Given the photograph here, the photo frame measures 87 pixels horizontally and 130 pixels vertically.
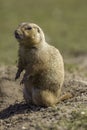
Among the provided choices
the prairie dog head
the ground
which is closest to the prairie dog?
the prairie dog head

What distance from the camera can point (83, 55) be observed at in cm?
1595

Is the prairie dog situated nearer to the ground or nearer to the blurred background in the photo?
the ground

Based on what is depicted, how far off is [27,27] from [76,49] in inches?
365

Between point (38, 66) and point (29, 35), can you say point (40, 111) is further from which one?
point (29, 35)

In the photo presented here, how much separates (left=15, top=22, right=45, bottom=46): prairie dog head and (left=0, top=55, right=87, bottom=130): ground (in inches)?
38.7

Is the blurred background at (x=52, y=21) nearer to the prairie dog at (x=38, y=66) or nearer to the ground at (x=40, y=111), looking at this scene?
the ground at (x=40, y=111)

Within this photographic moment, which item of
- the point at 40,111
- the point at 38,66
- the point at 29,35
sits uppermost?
the point at 29,35

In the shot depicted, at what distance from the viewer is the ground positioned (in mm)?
7086

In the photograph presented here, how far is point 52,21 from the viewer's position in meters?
21.5

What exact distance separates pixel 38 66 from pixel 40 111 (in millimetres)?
645

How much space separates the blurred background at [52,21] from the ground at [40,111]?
6.20 m

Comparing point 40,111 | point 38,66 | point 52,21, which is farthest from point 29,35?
point 52,21


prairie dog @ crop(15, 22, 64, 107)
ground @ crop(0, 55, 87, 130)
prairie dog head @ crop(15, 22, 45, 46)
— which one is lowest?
ground @ crop(0, 55, 87, 130)

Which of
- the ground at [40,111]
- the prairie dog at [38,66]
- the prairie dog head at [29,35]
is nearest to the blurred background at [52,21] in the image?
the ground at [40,111]
